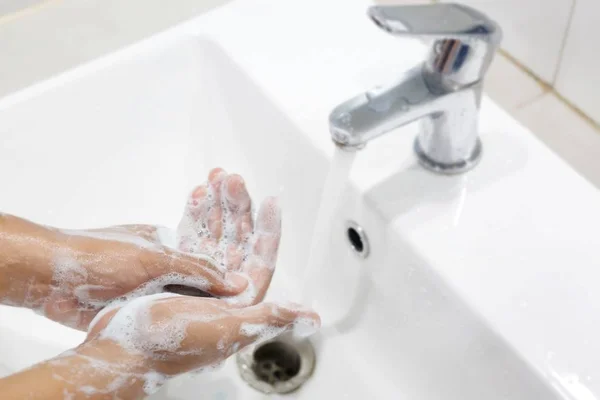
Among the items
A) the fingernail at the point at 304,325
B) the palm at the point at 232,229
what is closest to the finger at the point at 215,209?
the palm at the point at 232,229

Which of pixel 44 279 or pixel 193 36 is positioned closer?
pixel 44 279

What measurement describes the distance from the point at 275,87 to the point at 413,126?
13cm

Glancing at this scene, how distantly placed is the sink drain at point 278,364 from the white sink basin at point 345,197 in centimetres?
1

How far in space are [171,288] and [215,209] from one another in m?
0.08

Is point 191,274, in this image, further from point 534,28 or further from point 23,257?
point 534,28

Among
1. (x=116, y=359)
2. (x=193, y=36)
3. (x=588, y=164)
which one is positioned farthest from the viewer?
(x=193, y=36)

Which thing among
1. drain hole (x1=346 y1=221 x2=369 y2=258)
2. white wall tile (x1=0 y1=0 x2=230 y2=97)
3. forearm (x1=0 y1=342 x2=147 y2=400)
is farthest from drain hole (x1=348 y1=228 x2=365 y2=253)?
white wall tile (x1=0 y1=0 x2=230 y2=97)

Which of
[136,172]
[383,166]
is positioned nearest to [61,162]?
[136,172]

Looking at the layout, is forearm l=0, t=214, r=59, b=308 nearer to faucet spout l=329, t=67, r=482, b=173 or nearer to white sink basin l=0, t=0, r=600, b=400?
white sink basin l=0, t=0, r=600, b=400

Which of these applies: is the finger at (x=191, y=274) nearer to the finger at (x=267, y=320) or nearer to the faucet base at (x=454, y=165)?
the finger at (x=267, y=320)

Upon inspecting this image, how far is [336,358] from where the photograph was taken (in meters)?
0.57

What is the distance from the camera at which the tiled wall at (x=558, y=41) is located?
0.48 metres

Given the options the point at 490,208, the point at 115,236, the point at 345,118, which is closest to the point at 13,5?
the point at 115,236

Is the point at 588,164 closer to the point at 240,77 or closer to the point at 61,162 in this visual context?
the point at 240,77
